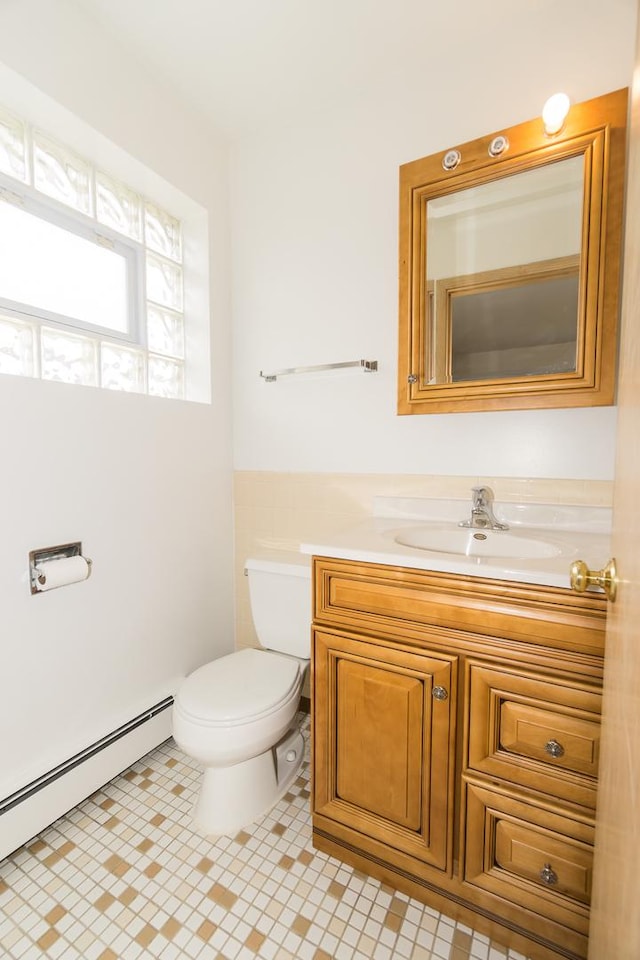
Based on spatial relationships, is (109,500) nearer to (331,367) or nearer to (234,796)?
(331,367)

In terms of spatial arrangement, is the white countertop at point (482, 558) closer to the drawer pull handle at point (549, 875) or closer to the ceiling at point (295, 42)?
the drawer pull handle at point (549, 875)

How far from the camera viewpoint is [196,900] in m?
1.16

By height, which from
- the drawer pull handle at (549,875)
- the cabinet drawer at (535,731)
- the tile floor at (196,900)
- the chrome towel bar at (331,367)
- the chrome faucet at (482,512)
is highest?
the chrome towel bar at (331,367)

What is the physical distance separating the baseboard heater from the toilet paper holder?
0.58m

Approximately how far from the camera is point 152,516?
1.68 m

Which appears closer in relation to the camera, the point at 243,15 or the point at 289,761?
the point at 243,15

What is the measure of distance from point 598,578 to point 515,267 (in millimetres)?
1064

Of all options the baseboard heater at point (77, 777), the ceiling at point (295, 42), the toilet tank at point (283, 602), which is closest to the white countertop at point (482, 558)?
the toilet tank at point (283, 602)

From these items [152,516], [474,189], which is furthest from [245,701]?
[474,189]

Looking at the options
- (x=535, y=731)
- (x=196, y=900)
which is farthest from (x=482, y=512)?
(x=196, y=900)

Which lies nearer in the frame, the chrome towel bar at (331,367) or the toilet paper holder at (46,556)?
the toilet paper holder at (46,556)

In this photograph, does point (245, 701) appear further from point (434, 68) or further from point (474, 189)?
point (434, 68)

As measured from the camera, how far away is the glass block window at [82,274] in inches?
55.1

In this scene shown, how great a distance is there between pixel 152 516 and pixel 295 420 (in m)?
Answer: 0.69
